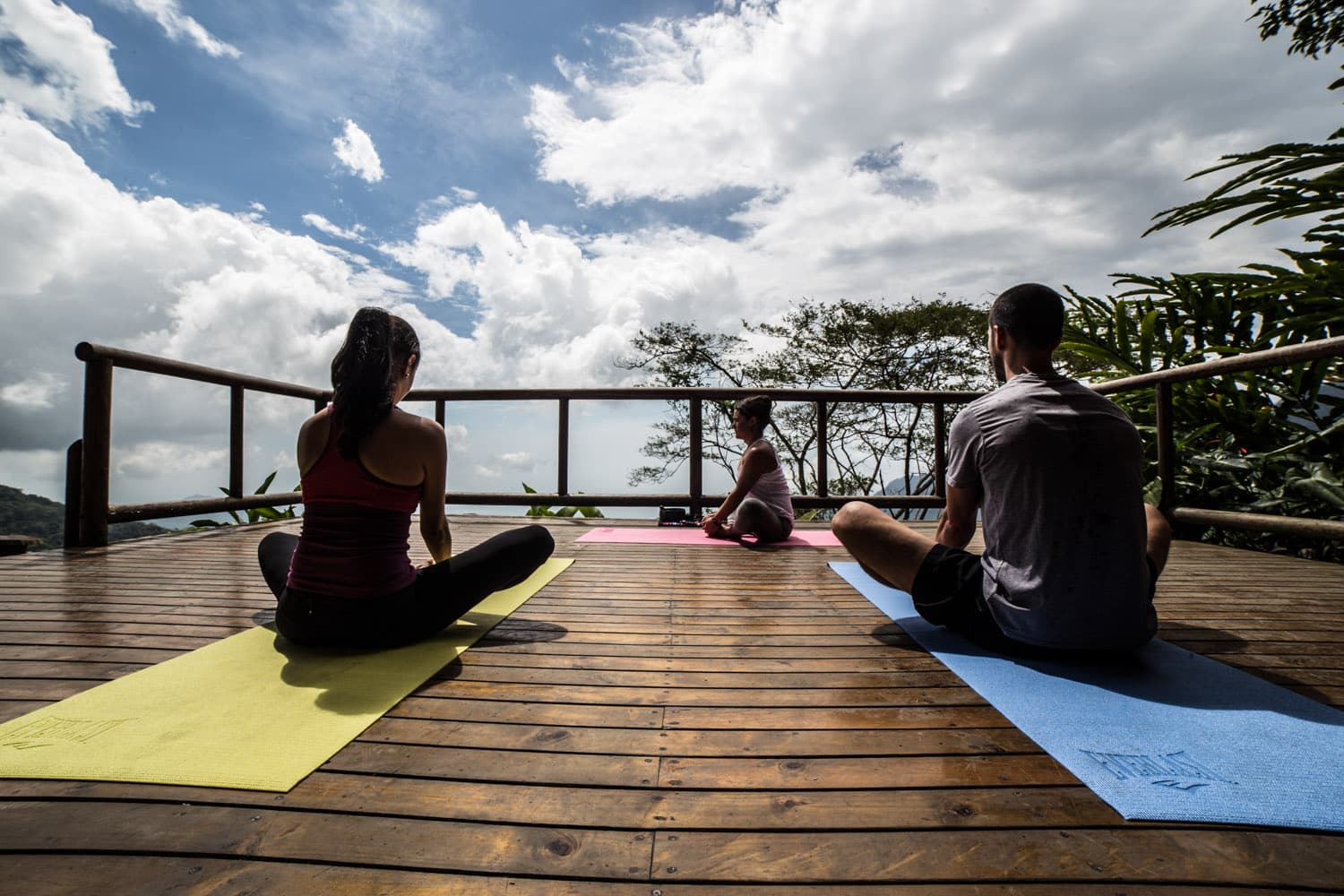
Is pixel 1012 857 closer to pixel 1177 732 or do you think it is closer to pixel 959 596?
pixel 1177 732

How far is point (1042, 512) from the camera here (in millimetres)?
1515

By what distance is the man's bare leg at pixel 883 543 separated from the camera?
181cm

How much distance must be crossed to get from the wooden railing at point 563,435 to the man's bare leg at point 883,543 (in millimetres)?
1670

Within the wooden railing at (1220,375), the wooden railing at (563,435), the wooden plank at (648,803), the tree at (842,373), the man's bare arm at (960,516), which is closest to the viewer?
the wooden plank at (648,803)

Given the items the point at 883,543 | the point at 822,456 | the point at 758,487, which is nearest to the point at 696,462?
the point at 822,456

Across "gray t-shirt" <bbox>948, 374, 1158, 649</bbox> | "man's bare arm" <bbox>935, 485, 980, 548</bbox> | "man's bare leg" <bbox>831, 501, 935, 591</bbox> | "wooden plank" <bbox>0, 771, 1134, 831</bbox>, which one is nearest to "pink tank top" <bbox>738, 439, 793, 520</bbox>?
"man's bare leg" <bbox>831, 501, 935, 591</bbox>

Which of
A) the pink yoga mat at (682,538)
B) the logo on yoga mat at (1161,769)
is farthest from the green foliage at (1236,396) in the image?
the logo on yoga mat at (1161,769)

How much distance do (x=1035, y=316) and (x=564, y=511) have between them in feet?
13.9

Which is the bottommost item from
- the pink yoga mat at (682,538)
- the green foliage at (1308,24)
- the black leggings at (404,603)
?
the pink yoga mat at (682,538)

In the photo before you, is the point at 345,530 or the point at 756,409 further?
the point at 756,409

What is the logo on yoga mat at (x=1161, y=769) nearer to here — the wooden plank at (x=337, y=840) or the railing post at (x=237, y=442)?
the wooden plank at (x=337, y=840)

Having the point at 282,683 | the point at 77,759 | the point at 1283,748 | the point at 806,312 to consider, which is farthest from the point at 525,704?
the point at 806,312

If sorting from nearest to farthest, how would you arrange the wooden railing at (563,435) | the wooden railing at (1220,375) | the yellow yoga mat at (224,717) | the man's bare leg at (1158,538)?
the yellow yoga mat at (224,717) < the man's bare leg at (1158,538) < the wooden railing at (1220,375) < the wooden railing at (563,435)

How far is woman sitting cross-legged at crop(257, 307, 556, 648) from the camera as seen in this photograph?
1607 millimetres
